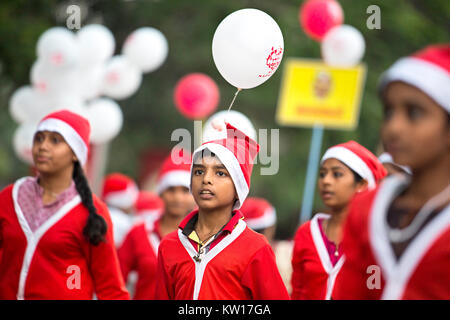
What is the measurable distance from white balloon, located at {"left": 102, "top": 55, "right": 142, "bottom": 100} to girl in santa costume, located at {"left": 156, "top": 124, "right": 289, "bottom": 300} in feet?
15.4

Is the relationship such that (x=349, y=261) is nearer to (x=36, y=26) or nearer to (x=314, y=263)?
(x=314, y=263)

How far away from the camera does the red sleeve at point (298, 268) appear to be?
5441 mm

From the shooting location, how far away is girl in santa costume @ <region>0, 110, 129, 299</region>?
4.79 metres

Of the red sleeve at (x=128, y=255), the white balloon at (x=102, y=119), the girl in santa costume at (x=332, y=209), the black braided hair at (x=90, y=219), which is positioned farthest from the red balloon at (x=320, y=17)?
the black braided hair at (x=90, y=219)

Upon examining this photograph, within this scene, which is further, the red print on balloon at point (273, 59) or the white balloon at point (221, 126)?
the white balloon at point (221, 126)

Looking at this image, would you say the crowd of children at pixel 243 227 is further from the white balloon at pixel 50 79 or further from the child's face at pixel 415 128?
the white balloon at pixel 50 79

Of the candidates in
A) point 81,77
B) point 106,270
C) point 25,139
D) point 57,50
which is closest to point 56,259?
point 106,270

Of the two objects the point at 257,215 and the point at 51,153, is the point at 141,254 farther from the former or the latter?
the point at 51,153

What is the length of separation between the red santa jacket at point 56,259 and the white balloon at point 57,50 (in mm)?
3261

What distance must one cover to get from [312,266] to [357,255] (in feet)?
8.09

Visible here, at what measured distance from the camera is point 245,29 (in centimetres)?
454

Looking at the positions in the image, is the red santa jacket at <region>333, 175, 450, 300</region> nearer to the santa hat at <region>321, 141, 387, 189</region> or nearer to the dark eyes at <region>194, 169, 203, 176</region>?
the dark eyes at <region>194, 169, 203, 176</region>

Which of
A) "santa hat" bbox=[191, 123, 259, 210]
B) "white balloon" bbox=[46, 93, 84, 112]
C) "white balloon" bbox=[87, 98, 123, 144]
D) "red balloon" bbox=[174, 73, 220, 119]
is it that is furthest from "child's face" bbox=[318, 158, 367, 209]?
"red balloon" bbox=[174, 73, 220, 119]
